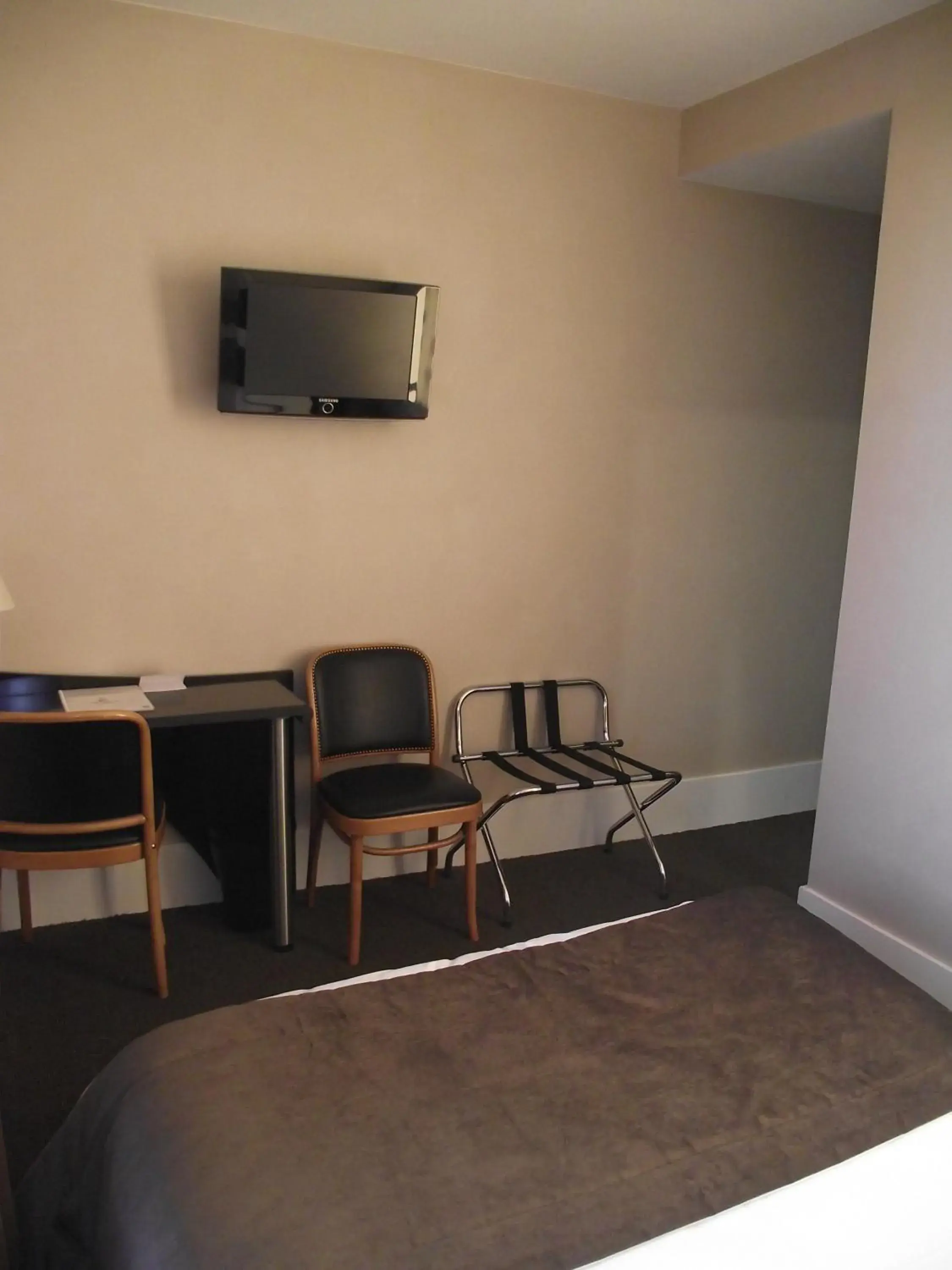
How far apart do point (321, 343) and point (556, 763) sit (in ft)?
5.27

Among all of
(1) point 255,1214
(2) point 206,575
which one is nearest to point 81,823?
(2) point 206,575

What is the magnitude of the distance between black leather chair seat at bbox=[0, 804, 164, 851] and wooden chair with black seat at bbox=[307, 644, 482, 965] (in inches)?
24.0

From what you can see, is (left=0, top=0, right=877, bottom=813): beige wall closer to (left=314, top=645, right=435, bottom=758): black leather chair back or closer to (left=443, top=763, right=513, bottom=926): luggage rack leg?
(left=314, top=645, right=435, bottom=758): black leather chair back

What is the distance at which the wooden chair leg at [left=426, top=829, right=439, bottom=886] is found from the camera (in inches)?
133

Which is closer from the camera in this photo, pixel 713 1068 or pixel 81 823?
pixel 713 1068

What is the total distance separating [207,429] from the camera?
3066 mm

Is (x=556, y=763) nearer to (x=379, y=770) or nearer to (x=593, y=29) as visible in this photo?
(x=379, y=770)

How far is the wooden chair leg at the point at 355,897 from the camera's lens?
2.89 metres

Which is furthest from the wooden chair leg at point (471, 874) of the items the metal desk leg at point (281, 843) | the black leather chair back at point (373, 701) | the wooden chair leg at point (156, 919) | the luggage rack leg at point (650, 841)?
the wooden chair leg at point (156, 919)

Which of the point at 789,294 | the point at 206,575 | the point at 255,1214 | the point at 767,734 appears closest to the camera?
the point at 255,1214

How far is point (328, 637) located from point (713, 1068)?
2065 millimetres

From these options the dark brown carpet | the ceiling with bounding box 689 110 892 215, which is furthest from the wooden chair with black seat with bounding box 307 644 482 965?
the ceiling with bounding box 689 110 892 215

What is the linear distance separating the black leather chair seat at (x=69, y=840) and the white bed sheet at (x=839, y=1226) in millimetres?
1751

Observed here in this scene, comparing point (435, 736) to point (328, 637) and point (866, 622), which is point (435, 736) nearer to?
point (328, 637)
